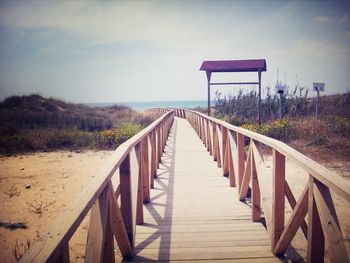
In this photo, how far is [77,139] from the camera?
42.1 feet

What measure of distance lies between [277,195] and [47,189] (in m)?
5.69

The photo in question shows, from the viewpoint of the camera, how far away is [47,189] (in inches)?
260

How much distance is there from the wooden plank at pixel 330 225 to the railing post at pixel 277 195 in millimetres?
731

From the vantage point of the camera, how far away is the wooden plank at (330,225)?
62.7 inches

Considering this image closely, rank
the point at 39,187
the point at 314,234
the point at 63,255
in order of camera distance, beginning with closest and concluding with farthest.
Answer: the point at 63,255, the point at 314,234, the point at 39,187

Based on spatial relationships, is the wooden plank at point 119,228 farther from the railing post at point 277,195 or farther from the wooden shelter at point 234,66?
the wooden shelter at point 234,66

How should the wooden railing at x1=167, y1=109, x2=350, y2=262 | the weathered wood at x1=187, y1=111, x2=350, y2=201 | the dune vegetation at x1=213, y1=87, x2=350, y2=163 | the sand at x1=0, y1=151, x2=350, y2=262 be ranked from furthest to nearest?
the dune vegetation at x1=213, y1=87, x2=350, y2=163 → the sand at x1=0, y1=151, x2=350, y2=262 → the wooden railing at x1=167, y1=109, x2=350, y2=262 → the weathered wood at x1=187, y1=111, x2=350, y2=201

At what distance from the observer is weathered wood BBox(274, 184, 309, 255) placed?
2.17 metres

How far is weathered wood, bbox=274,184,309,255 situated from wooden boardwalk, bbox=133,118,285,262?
5.8 inches

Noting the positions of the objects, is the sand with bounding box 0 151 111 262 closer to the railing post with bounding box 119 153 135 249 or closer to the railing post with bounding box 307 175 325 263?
the railing post with bounding box 119 153 135 249

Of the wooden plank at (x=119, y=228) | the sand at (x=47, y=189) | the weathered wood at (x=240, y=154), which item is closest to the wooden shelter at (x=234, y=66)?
the sand at (x=47, y=189)

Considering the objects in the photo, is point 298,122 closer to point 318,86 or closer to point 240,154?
point 318,86

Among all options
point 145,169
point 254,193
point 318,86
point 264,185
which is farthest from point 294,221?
point 318,86

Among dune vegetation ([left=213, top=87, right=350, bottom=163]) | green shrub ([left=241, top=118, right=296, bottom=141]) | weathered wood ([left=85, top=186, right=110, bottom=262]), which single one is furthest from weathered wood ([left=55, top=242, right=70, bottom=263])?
green shrub ([left=241, top=118, right=296, bottom=141])
